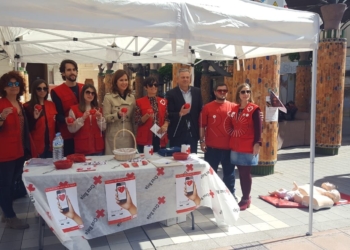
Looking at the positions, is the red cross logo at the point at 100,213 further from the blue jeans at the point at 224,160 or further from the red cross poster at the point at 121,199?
the blue jeans at the point at 224,160

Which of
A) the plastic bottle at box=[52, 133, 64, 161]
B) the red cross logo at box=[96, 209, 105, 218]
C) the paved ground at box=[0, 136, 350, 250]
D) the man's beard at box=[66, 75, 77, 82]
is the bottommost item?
the paved ground at box=[0, 136, 350, 250]

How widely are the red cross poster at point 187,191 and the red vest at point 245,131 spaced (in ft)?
2.44

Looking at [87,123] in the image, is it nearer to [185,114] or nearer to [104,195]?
[104,195]

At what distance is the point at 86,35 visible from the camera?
589cm

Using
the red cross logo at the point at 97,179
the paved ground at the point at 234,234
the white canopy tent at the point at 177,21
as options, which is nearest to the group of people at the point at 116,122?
the paved ground at the point at 234,234

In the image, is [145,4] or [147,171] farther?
[147,171]

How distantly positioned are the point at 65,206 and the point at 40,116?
1346mm

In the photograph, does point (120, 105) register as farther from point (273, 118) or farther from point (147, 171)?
point (273, 118)

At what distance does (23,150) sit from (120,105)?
3.84 ft

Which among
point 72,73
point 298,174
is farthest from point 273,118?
point 72,73

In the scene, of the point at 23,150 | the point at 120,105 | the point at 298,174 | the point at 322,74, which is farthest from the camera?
the point at 322,74

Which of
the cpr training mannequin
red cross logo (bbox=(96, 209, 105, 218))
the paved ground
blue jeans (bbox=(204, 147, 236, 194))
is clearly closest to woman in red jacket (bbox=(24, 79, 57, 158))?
the paved ground

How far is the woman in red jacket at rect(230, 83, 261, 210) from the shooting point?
3.93 m

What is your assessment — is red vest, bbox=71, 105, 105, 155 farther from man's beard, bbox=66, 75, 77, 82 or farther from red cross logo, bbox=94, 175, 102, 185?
red cross logo, bbox=94, 175, 102, 185
